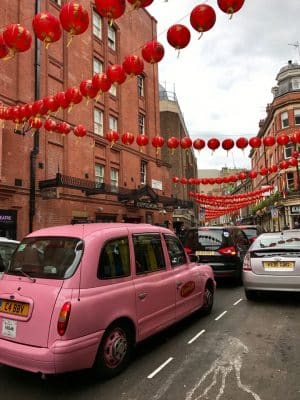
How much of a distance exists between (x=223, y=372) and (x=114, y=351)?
4.15 feet

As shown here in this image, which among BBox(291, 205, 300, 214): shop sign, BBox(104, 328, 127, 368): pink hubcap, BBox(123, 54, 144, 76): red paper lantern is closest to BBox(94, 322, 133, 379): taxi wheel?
BBox(104, 328, 127, 368): pink hubcap

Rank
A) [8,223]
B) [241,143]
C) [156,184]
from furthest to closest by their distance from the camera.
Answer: [156,184] < [8,223] < [241,143]

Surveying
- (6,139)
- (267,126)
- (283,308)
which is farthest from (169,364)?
(267,126)

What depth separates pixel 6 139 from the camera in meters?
15.6

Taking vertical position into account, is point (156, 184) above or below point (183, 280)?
above

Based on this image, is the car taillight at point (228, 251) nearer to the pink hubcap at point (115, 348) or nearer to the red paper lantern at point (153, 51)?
the red paper lantern at point (153, 51)

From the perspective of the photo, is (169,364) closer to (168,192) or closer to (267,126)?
(168,192)

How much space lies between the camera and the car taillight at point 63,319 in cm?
363

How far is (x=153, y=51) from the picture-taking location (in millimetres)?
7508

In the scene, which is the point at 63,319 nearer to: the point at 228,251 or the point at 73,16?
the point at 73,16

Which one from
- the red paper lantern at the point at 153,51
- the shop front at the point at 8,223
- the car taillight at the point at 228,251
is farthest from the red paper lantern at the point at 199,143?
the shop front at the point at 8,223

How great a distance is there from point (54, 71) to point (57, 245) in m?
16.9

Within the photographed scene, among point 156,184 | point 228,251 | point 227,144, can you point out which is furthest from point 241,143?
point 156,184

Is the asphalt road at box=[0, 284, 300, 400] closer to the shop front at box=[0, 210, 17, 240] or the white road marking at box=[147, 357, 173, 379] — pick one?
the white road marking at box=[147, 357, 173, 379]
